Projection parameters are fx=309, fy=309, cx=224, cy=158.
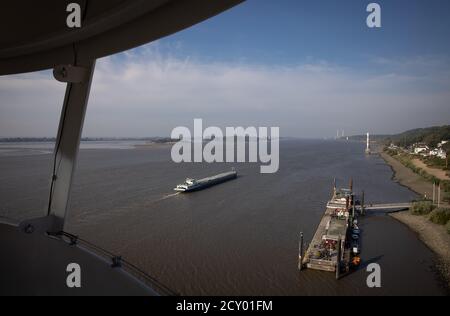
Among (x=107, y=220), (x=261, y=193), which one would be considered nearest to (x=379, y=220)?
(x=261, y=193)

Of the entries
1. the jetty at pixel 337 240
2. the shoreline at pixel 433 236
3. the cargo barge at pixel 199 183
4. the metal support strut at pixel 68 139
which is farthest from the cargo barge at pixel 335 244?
the cargo barge at pixel 199 183

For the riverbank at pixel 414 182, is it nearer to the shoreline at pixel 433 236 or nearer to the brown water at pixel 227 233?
the brown water at pixel 227 233

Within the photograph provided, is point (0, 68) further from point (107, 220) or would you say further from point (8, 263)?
point (107, 220)

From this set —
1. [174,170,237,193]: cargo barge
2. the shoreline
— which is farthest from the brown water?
[174,170,237,193]: cargo barge

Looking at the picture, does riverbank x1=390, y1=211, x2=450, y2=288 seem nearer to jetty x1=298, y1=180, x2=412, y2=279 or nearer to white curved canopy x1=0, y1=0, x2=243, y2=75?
jetty x1=298, y1=180, x2=412, y2=279

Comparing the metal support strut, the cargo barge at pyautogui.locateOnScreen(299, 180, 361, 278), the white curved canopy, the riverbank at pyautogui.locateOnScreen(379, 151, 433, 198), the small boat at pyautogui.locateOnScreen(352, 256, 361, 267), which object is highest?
the white curved canopy
